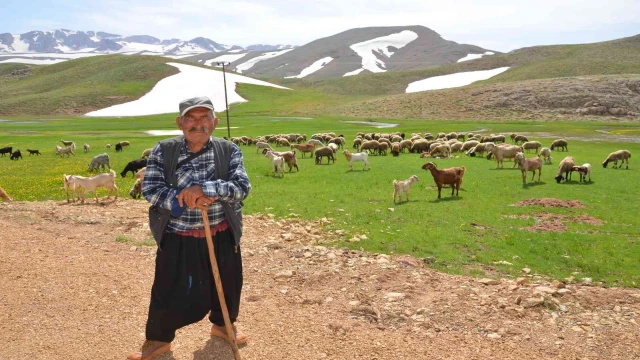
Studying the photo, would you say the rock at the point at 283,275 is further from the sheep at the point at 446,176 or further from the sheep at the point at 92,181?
the sheep at the point at 92,181

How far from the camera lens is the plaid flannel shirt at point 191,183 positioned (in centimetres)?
501

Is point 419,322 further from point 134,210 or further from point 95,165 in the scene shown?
point 95,165

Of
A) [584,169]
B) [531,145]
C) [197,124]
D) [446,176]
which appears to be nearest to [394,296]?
[197,124]

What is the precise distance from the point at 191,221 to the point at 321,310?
332 cm

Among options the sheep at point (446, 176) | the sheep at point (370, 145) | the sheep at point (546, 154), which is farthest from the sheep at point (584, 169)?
the sheep at point (370, 145)

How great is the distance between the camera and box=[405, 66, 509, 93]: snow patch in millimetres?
118312

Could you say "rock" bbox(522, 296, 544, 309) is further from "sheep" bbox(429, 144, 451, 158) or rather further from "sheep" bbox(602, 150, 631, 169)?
"sheep" bbox(429, 144, 451, 158)

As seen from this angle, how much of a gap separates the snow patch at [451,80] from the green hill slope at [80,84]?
224ft

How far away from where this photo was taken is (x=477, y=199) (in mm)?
17922

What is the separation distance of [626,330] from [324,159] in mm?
26504

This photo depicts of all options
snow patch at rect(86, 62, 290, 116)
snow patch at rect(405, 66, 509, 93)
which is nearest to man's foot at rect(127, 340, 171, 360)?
snow patch at rect(86, 62, 290, 116)

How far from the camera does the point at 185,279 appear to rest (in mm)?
5336

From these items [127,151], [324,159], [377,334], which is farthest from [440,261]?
[127,151]

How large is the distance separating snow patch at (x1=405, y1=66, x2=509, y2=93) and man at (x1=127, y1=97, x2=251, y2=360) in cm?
11746
